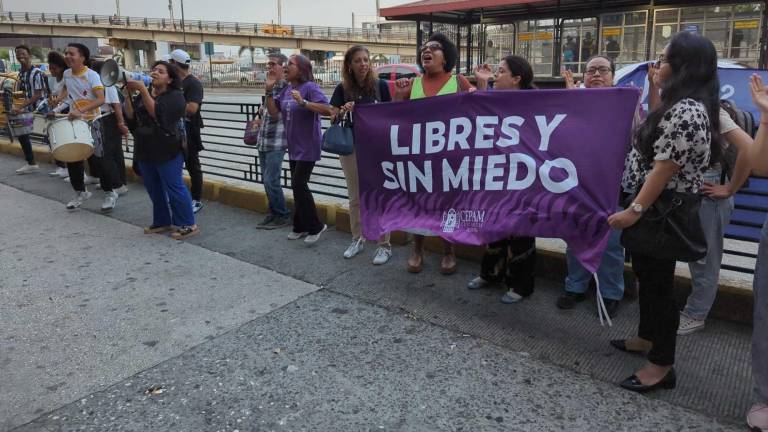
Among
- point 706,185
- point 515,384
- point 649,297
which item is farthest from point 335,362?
point 706,185

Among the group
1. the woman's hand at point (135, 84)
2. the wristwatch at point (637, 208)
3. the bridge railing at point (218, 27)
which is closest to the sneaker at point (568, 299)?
the wristwatch at point (637, 208)

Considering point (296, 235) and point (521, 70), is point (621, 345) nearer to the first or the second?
point (521, 70)

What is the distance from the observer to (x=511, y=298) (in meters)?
4.06

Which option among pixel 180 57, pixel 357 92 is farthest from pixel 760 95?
pixel 180 57

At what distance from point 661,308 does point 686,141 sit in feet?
2.84

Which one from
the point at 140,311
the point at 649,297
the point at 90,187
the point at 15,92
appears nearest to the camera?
the point at 649,297

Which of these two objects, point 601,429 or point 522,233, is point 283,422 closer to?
point 601,429

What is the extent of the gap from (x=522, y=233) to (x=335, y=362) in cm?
143

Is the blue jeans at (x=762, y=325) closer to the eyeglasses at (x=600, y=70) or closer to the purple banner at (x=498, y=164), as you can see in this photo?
the purple banner at (x=498, y=164)

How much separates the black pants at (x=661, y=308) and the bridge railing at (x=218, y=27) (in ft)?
234

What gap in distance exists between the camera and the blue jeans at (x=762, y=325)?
2596 mm

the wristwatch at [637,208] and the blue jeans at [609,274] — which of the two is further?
the blue jeans at [609,274]

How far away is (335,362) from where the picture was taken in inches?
129

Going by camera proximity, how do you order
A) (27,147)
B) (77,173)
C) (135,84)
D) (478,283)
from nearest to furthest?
(478,283)
(135,84)
(77,173)
(27,147)
